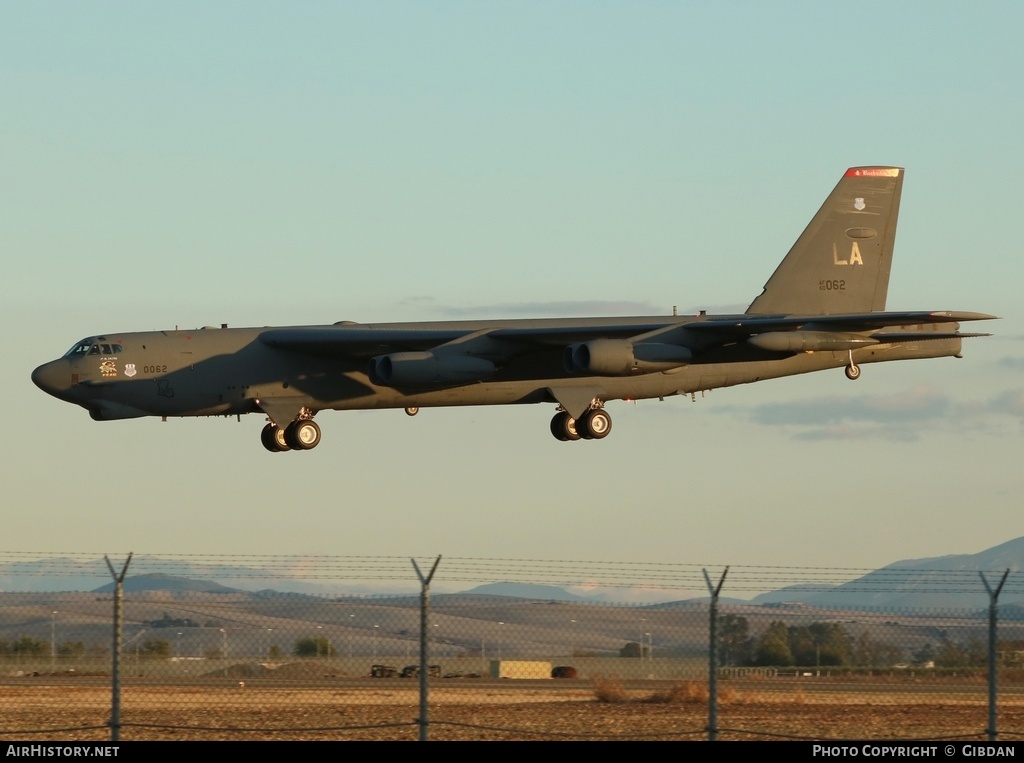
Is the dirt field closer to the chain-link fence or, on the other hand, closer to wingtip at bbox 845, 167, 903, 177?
the chain-link fence

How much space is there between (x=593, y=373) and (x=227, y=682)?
1218 centimetres

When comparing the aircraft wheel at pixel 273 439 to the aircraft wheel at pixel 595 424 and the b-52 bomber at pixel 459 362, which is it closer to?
the b-52 bomber at pixel 459 362

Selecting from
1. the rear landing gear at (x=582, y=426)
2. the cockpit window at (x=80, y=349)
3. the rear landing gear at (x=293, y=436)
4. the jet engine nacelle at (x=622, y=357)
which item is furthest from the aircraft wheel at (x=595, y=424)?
the cockpit window at (x=80, y=349)

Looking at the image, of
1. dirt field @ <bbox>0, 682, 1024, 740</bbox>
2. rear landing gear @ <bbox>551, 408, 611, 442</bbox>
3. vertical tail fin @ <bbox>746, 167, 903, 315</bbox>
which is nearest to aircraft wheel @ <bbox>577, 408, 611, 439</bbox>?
rear landing gear @ <bbox>551, 408, 611, 442</bbox>

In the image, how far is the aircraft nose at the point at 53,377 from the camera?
33.4 metres

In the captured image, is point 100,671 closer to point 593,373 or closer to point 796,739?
point 593,373

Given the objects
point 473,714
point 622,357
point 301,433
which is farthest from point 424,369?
point 473,714

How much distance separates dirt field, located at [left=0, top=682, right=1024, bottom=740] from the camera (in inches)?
666

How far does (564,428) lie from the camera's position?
1519 inches

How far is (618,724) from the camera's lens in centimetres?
1847

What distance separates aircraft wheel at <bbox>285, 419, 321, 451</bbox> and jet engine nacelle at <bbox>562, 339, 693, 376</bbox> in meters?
6.08

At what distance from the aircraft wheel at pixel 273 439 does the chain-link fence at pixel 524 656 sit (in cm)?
979
